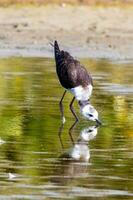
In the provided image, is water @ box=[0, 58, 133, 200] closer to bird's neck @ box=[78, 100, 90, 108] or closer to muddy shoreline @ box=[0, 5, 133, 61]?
bird's neck @ box=[78, 100, 90, 108]

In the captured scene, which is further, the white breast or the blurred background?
the white breast

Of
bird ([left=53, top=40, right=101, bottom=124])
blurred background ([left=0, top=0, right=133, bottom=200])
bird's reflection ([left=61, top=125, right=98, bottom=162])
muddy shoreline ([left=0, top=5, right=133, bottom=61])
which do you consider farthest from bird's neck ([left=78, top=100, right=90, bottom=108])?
muddy shoreline ([left=0, top=5, right=133, bottom=61])

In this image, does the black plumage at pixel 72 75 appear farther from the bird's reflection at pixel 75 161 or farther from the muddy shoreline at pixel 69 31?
the muddy shoreline at pixel 69 31

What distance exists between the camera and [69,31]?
986 inches

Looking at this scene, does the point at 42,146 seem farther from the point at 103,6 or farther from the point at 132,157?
the point at 103,6

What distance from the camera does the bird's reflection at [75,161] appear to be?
976 centimetres

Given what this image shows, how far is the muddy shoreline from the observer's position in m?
22.3

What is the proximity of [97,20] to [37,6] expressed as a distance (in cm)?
164

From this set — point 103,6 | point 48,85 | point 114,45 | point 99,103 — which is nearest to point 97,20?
point 103,6

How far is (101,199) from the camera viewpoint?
343 inches

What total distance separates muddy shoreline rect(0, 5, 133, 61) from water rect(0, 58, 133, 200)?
3928 mm

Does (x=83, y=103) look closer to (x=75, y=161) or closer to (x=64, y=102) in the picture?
(x=64, y=102)

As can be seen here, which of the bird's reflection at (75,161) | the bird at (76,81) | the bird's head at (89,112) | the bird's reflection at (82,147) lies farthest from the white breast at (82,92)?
the bird's reflection at (75,161)

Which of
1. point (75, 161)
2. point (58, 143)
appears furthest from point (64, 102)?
point (75, 161)
